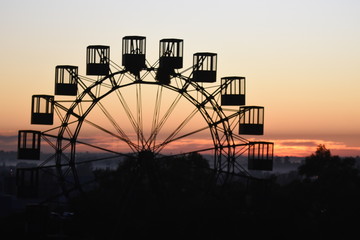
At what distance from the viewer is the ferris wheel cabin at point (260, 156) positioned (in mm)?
65812

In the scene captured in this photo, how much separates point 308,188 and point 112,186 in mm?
26656

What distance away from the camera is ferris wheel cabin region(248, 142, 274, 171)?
6581 centimetres

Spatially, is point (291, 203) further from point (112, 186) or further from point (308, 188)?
point (112, 186)

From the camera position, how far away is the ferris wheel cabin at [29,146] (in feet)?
210

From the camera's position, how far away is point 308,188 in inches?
4013

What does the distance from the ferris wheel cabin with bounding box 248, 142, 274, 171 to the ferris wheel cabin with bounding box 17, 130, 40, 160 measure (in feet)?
44.8

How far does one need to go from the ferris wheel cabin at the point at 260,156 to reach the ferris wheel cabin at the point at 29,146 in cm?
1366

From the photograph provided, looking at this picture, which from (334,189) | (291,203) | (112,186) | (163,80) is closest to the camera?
(163,80)

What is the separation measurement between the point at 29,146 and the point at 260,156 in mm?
14980

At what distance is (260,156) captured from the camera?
218 feet

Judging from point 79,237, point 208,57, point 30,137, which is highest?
point 208,57

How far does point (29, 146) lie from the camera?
64.4m

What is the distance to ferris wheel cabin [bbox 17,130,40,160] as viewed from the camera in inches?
2516

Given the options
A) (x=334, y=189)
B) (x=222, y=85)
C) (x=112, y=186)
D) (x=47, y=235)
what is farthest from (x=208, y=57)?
(x=112, y=186)
